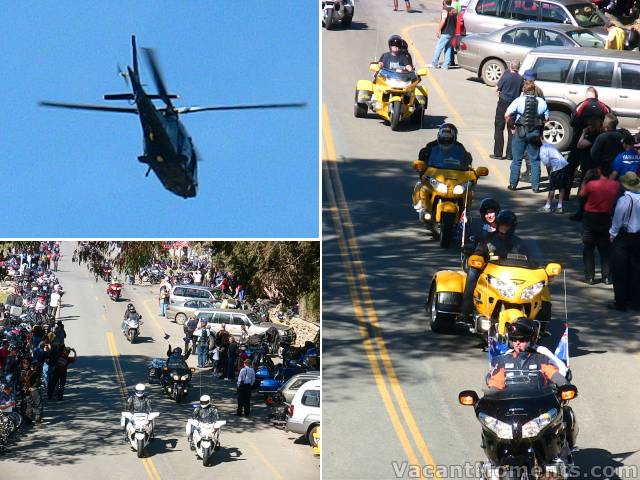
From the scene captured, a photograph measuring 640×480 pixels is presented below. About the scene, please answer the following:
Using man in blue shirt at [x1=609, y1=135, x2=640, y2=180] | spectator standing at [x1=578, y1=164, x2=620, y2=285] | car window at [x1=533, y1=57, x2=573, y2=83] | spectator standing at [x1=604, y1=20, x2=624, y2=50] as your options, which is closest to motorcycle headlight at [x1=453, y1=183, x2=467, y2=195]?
spectator standing at [x1=578, y1=164, x2=620, y2=285]

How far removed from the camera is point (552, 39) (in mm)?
29906

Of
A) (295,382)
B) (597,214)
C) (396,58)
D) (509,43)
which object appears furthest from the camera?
(509,43)

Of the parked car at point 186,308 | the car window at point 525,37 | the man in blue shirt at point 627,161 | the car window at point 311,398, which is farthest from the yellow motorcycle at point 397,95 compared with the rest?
the car window at point 311,398

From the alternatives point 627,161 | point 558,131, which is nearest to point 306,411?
point 627,161

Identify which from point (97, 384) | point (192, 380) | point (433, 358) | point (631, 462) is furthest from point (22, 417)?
point (631, 462)

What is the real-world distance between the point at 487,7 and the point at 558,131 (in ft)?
31.6

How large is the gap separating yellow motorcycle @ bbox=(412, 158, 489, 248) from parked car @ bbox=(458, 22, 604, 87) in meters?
11.2

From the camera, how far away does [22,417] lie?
659 inches

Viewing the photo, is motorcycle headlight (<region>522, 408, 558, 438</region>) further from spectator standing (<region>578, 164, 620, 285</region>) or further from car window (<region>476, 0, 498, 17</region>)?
car window (<region>476, 0, 498, 17</region>)

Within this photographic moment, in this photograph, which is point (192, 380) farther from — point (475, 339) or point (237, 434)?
point (475, 339)

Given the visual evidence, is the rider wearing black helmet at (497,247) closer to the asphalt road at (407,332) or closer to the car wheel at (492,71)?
the asphalt road at (407,332)

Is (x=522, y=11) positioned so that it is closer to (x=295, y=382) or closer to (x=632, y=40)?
(x=632, y=40)

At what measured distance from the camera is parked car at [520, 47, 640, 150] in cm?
2458

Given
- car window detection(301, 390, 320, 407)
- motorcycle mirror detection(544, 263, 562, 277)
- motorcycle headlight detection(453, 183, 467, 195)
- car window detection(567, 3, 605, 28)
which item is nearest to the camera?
motorcycle mirror detection(544, 263, 562, 277)
